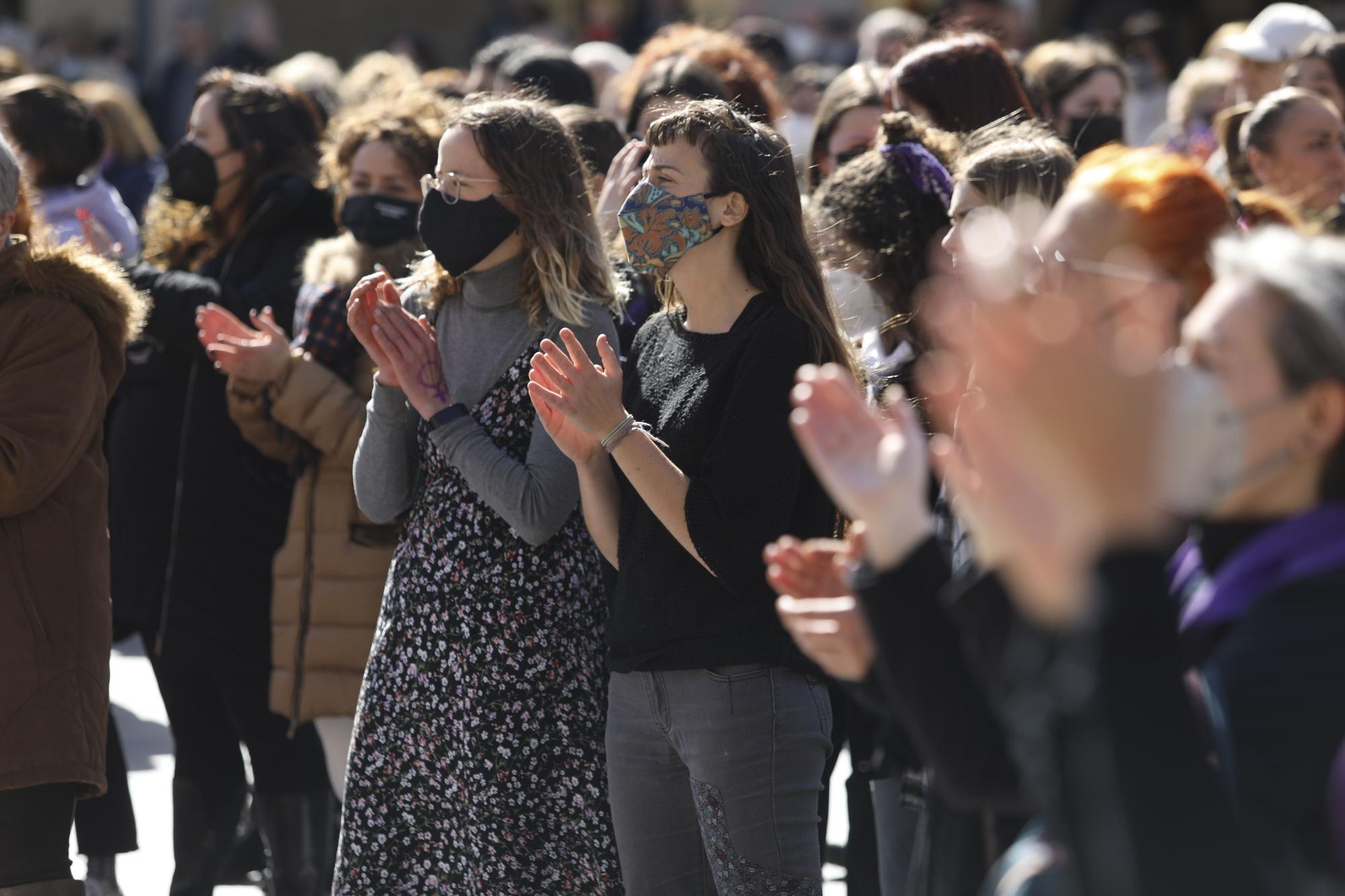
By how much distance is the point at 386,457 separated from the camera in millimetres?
3512

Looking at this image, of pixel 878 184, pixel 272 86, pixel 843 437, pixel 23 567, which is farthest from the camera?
pixel 272 86

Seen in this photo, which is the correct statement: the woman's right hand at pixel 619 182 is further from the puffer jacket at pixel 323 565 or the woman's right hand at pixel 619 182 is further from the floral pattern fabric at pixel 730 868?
the floral pattern fabric at pixel 730 868

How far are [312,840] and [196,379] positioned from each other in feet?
4.16

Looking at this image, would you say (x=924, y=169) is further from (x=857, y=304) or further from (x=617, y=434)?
(x=617, y=434)

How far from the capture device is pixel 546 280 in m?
3.45

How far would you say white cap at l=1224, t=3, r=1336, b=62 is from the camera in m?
6.15

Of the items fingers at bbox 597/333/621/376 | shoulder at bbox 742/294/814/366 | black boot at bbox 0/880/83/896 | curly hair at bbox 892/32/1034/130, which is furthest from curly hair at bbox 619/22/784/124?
black boot at bbox 0/880/83/896

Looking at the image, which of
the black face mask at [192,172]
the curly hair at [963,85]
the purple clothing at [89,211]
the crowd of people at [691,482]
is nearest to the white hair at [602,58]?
the crowd of people at [691,482]

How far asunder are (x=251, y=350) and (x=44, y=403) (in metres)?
0.78

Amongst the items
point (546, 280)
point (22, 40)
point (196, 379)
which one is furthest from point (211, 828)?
point (22, 40)

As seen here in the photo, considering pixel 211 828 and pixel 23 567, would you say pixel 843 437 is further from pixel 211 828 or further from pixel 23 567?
pixel 211 828

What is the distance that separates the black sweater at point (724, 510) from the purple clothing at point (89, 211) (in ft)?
8.55

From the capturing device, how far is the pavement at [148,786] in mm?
4859

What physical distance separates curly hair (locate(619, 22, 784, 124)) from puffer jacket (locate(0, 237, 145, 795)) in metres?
2.05
